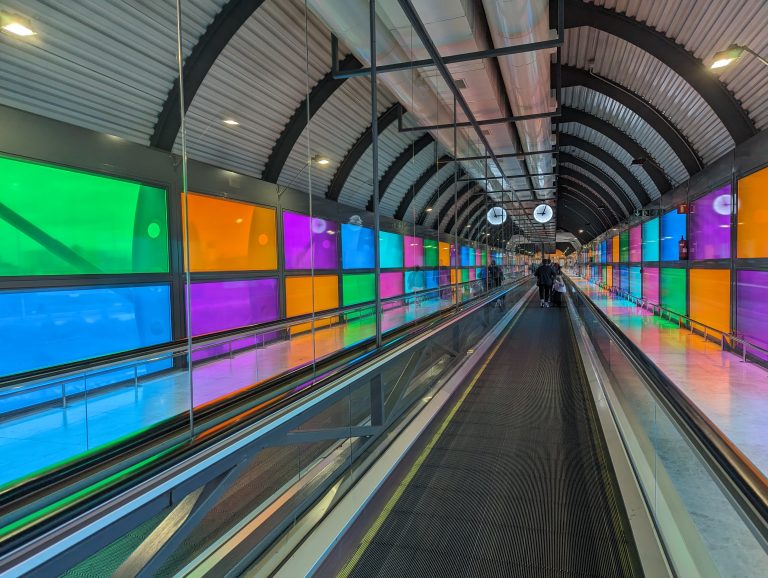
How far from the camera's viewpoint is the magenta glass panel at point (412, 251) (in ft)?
52.9

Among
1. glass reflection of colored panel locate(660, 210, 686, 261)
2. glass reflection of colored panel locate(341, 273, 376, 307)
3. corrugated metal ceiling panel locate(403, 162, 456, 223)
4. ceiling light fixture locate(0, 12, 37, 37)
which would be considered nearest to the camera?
ceiling light fixture locate(0, 12, 37, 37)

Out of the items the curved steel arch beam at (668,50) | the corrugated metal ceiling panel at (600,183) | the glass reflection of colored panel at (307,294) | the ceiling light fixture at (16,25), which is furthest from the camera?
the corrugated metal ceiling panel at (600,183)

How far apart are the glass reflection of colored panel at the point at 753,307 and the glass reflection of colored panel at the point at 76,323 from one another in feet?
28.1

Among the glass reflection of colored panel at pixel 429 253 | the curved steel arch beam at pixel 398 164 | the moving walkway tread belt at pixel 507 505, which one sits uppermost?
the curved steel arch beam at pixel 398 164

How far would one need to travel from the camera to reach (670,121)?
34.5ft

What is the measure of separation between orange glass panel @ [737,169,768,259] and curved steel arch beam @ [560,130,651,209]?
9477mm

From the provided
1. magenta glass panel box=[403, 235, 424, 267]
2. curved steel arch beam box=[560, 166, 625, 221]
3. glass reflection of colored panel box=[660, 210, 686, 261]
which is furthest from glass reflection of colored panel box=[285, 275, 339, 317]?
curved steel arch beam box=[560, 166, 625, 221]

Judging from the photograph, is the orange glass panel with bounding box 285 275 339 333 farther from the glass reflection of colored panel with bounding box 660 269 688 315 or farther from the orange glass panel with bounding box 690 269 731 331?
the glass reflection of colored panel with bounding box 660 269 688 315

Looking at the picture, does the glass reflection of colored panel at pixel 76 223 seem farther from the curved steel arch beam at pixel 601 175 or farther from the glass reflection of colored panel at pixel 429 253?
the curved steel arch beam at pixel 601 175

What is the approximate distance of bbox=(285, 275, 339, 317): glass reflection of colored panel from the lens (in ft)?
31.7

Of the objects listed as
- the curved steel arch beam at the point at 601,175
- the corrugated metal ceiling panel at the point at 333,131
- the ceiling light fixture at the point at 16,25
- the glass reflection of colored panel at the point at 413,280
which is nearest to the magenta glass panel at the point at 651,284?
the curved steel arch beam at the point at 601,175

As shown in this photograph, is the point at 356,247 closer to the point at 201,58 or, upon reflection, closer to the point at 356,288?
the point at 356,288

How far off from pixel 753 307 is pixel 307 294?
26.5 feet

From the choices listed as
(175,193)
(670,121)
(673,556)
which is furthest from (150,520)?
(670,121)
